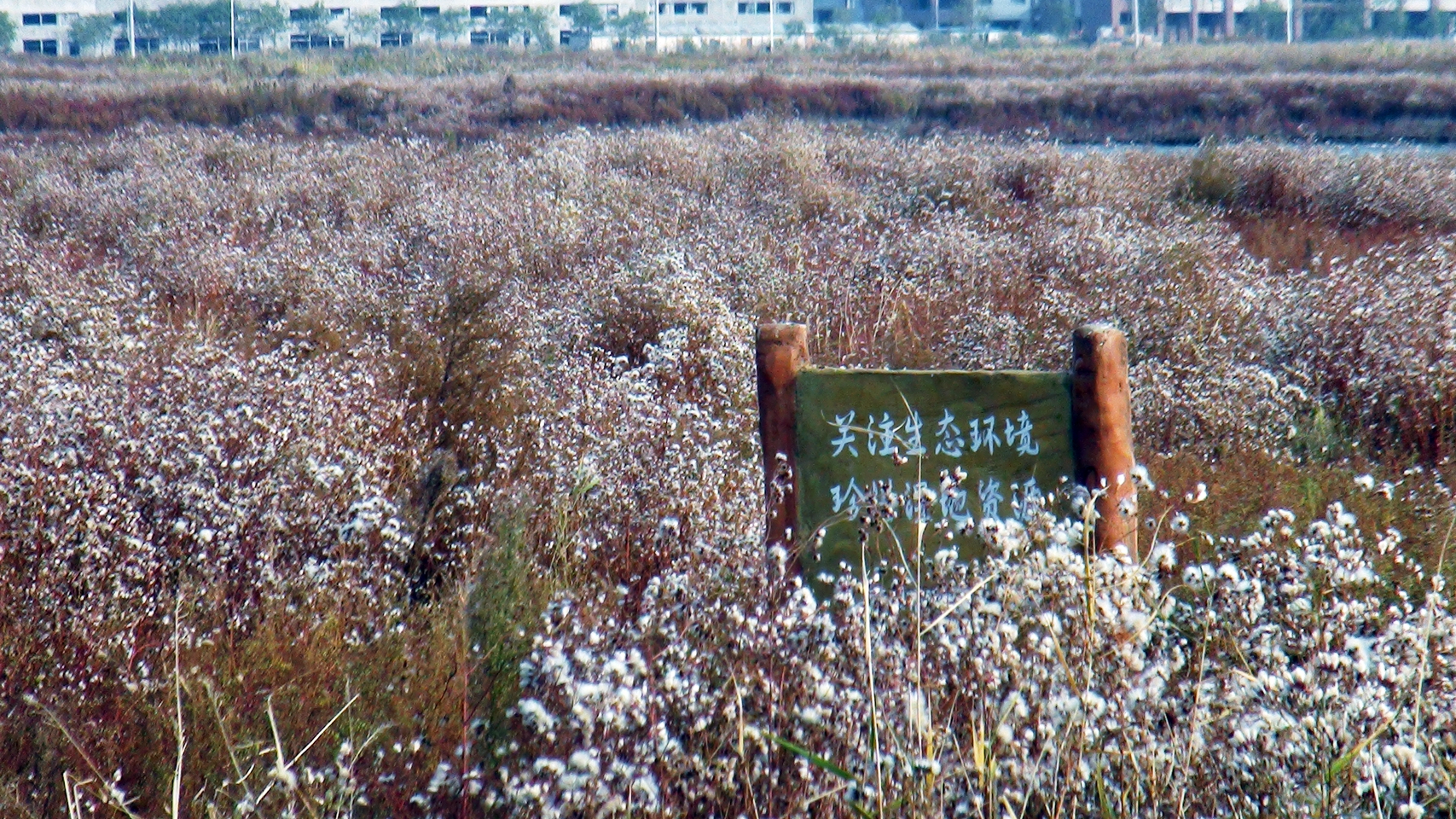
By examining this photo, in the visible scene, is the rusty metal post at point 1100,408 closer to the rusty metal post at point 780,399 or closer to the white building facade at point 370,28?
the rusty metal post at point 780,399

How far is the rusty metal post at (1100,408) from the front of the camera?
276 centimetres

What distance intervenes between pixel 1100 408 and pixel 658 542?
45.3 inches

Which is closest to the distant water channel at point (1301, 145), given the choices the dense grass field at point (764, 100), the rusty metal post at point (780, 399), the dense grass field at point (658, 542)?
the dense grass field at point (764, 100)

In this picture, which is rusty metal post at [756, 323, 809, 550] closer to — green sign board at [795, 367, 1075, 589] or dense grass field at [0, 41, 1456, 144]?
green sign board at [795, 367, 1075, 589]

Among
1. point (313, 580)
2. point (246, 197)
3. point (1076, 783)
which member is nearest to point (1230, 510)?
point (1076, 783)

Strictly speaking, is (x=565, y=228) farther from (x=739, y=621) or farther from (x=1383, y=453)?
(x=739, y=621)

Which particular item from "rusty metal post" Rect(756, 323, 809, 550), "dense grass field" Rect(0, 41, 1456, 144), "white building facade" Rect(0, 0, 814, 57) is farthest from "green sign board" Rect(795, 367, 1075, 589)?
"white building facade" Rect(0, 0, 814, 57)

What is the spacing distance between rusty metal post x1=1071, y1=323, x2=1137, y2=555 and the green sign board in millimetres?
48

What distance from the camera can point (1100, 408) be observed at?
2775 millimetres

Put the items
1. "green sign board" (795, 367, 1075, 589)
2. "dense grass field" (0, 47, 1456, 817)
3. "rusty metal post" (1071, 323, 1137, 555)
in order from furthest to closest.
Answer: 1. "green sign board" (795, 367, 1075, 589)
2. "rusty metal post" (1071, 323, 1137, 555)
3. "dense grass field" (0, 47, 1456, 817)

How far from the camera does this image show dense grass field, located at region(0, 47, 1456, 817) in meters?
1.94

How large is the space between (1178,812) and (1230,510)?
2.14m

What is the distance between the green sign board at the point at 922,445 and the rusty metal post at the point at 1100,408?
5cm

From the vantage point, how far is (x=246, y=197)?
35.3ft
